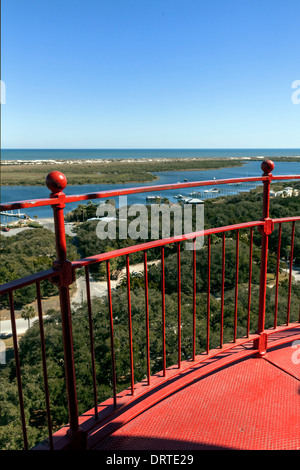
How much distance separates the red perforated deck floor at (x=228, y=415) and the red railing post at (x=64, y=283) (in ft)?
0.75

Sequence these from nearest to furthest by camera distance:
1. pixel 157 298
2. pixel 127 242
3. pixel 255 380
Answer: pixel 255 380, pixel 157 298, pixel 127 242

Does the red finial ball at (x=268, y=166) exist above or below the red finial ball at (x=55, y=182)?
above

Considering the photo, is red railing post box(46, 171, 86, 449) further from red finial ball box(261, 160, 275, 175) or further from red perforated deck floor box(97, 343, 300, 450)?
red finial ball box(261, 160, 275, 175)

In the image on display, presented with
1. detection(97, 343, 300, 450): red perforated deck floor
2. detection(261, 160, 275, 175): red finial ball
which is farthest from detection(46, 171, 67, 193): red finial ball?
detection(261, 160, 275, 175): red finial ball

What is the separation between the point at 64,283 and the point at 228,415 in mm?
1294

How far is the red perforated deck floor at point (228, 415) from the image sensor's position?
6.23ft

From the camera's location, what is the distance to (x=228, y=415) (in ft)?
6.94

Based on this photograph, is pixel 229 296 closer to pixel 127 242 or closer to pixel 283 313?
pixel 283 313

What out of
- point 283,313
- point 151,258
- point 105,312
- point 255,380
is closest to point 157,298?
point 105,312

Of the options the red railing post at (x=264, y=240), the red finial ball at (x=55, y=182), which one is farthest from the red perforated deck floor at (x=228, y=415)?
the red finial ball at (x=55, y=182)

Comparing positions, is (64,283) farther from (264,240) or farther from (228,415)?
(264,240)

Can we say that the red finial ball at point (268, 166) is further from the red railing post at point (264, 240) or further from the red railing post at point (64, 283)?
the red railing post at point (64, 283)
